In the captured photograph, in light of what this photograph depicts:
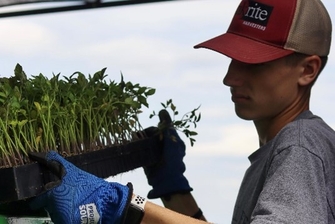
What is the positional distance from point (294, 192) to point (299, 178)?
0.12ft

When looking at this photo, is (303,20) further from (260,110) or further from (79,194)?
(79,194)

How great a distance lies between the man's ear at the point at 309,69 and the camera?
1.63m

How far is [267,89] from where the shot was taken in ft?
5.30

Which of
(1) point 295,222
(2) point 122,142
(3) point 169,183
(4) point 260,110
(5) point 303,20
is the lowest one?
(3) point 169,183

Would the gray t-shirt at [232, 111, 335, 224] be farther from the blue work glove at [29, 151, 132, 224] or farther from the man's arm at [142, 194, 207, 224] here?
the blue work glove at [29, 151, 132, 224]

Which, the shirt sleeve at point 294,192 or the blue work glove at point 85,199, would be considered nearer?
the shirt sleeve at point 294,192

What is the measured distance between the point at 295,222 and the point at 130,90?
3.99 ft

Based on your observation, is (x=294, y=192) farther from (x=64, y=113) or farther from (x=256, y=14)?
(x=64, y=113)

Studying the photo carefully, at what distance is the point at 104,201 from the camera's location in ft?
4.79

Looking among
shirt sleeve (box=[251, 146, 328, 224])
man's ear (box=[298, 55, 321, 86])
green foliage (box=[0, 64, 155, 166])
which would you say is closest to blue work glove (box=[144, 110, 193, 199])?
green foliage (box=[0, 64, 155, 166])

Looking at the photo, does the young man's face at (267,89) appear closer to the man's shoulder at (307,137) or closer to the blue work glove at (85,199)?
the man's shoulder at (307,137)

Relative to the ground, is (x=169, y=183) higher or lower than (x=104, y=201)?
lower

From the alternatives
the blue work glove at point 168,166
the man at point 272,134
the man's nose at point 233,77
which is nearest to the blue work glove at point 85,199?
the man at point 272,134

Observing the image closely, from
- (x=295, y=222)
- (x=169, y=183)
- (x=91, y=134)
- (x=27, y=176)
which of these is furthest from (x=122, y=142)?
(x=295, y=222)
